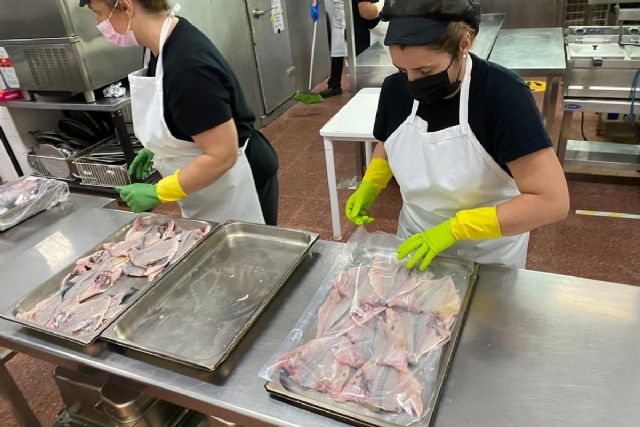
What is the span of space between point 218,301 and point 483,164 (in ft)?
2.72

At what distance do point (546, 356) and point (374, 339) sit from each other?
1.23 feet

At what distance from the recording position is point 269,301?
4.10ft

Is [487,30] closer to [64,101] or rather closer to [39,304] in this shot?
[64,101]

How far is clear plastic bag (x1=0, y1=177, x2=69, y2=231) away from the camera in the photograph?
6.35 feet

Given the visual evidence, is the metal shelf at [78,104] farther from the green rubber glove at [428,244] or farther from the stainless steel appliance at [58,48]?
the green rubber glove at [428,244]

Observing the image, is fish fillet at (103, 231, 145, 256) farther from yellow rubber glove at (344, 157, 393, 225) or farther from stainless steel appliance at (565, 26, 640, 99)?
stainless steel appliance at (565, 26, 640, 99)

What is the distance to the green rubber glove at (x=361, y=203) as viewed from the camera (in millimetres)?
1585

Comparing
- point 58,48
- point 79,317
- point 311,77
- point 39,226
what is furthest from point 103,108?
point 311,77

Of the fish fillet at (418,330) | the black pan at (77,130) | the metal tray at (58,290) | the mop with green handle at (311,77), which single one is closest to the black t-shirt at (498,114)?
the fish fillet at (418,330)

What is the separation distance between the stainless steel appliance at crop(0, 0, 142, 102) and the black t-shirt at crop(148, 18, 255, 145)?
202 cm

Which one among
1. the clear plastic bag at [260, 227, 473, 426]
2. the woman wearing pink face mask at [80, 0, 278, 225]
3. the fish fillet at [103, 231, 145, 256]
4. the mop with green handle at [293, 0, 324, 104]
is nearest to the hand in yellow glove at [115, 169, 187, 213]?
the woman wearing pink face mask at [80, 0, 278, 225]

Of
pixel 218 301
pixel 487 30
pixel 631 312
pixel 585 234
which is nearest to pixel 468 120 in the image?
pixel 631 312

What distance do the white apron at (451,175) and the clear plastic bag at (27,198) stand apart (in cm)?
146

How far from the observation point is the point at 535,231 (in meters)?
3.08
